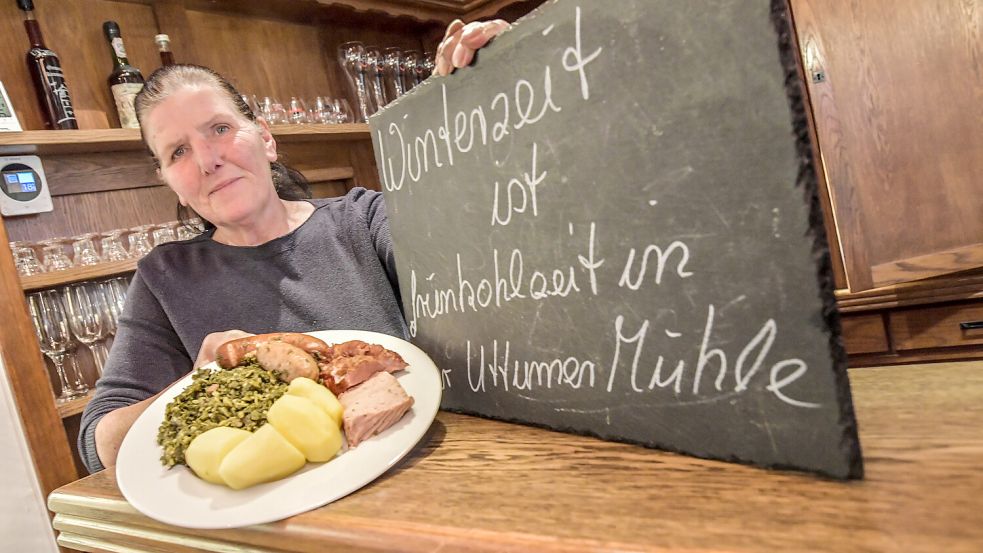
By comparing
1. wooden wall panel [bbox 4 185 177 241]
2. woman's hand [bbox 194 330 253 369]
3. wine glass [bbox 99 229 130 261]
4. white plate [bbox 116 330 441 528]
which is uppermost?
wooden wall panel [bbox 4 185 177 241]

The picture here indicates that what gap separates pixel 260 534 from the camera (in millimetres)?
460

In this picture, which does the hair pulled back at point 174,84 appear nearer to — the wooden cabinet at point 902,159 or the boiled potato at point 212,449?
the boiled potato at point 212,449

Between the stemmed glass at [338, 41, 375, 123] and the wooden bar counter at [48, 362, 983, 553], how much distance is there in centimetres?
213

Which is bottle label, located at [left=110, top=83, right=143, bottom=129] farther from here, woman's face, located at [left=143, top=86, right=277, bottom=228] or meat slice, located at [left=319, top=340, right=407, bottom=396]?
meat slice, located at [left=319, top=340, right=407, bottom=396]

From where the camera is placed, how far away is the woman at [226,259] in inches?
43.9

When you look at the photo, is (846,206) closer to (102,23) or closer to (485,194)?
(485,194)

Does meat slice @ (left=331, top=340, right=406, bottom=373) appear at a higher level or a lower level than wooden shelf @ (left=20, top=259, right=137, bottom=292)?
lower

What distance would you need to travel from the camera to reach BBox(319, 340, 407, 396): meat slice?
60cm

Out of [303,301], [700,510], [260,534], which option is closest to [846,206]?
[303,301]

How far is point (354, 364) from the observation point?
0.62m

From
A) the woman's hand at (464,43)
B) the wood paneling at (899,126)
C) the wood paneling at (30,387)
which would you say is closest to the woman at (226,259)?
the wood paneling at (30,387)

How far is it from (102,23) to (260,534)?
2123 millimetres

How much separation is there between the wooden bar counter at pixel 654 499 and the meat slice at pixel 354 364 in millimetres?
102

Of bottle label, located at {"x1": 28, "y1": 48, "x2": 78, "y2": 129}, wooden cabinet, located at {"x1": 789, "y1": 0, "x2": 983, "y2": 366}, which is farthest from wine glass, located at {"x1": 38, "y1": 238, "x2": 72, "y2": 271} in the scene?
wooden cabinet, located at {"x1": 789, "y1": 0, "x2": 983, "y2": 366}
